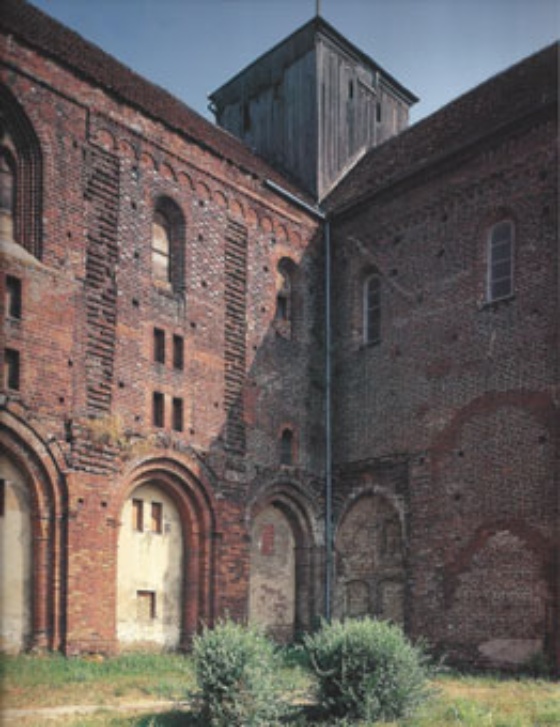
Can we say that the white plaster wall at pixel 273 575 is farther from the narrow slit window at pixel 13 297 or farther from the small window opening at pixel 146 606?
the narrow slit window at pixel 13 297

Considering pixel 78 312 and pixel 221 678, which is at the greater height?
pixel 78 312

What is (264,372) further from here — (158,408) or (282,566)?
(282,566)

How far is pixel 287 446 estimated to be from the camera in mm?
18859

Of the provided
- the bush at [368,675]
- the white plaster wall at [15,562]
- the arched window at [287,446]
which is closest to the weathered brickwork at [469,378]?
the arched window at [287,446]

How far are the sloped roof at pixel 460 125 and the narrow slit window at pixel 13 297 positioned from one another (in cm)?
844

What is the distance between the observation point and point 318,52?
75.8ft

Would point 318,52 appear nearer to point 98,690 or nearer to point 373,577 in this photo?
point 373,577

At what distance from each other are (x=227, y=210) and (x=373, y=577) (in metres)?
8.23

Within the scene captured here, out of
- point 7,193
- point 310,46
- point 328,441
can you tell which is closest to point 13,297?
point 7,193

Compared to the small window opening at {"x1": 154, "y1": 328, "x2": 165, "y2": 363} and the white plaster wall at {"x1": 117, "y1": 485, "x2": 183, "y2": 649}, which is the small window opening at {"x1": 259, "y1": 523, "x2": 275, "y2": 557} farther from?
the small window opening at {"x1": 154, "y1": 328, "x2": 165, "y2": 363}

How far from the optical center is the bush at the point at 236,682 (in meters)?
9.88

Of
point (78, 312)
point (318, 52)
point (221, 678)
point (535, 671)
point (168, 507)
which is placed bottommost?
point (535, 671)

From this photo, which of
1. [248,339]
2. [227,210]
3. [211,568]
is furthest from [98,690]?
[227,210]

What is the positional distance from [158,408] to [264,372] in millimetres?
3053
